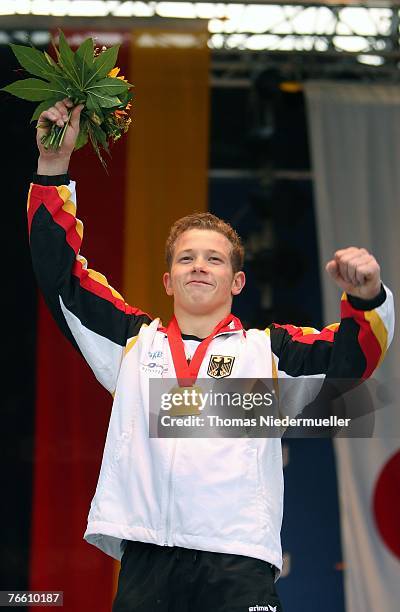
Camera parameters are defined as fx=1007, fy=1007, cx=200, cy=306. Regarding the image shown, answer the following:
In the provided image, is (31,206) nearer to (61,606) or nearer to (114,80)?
(114,80)

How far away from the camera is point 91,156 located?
4266 millimetres

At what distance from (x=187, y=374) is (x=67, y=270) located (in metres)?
0.43

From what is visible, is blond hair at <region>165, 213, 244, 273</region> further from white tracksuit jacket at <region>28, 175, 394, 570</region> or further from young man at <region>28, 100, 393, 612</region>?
white tracksuit jacket at <region>28, 175, 394, 570</region>

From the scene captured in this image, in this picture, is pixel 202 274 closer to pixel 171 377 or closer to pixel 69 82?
pixel 171 377

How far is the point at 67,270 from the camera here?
8.57ft

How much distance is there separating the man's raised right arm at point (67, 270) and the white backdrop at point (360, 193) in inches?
98.6

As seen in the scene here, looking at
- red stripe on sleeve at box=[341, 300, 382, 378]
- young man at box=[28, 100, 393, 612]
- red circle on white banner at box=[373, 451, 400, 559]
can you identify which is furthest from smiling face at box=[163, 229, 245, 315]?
red circle on white banner at box=[373, 451, 400, 559]

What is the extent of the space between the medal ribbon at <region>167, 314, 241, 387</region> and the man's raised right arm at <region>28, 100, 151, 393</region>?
13 cm

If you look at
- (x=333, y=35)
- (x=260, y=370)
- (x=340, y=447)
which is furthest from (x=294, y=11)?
(x=260, y=370)

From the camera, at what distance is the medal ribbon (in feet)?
8.15

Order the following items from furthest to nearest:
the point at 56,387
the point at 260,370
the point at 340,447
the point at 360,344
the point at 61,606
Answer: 1. the point at 340,447
2. the point at 56,387
3. the point at 61,606
4. the point at 260,370
5. the point at 360,344

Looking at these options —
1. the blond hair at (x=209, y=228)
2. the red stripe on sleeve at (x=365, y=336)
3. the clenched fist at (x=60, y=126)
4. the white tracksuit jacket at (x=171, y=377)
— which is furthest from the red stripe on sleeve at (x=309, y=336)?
the clenched fist at (x=60, y=126)

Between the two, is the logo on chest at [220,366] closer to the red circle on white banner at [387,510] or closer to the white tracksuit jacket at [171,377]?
the white tracksuit jacket at [171,377]

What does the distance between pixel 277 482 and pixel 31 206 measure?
942 mm
